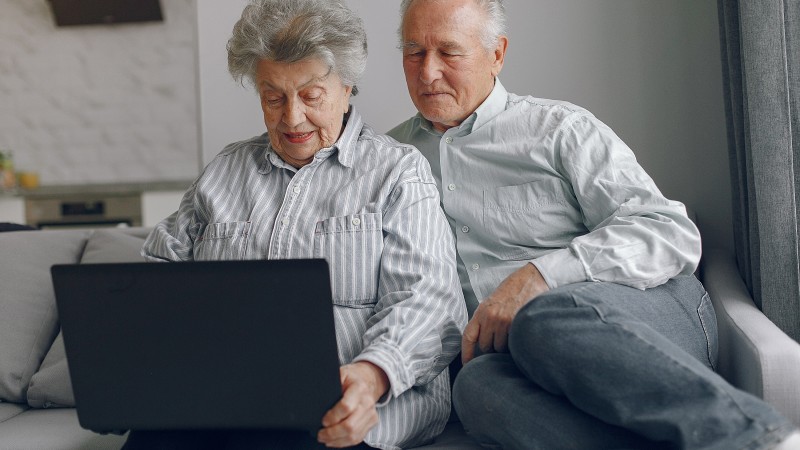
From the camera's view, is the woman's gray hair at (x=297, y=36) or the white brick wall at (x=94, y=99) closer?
the woman's gray hair at (x=297, y=36)

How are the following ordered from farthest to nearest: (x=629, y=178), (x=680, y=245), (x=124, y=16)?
(x=124, y=16), (x=629, y=178), (x=680, y=245)

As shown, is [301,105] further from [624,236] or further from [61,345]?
[61,345]

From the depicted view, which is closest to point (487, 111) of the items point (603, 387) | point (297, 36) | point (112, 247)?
point (297, 36)

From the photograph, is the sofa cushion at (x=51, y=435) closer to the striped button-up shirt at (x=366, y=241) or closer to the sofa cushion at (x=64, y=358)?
the sofa cushion at (x=64, y=358)

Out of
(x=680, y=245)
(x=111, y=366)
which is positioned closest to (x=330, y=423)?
(x=111, y=366)

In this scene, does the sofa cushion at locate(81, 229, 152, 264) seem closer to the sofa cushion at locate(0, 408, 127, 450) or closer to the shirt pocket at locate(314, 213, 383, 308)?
the sofa cushion at locate(0, 408, 127, 450)

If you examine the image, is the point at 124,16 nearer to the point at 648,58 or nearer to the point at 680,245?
the point at 648,58

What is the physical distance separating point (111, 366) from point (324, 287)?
35 centimetres

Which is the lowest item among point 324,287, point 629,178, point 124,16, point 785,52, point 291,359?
point 291,359

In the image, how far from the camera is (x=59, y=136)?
571cm

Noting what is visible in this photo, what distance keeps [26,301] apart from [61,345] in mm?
155

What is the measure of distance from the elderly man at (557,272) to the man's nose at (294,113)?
0.32 m

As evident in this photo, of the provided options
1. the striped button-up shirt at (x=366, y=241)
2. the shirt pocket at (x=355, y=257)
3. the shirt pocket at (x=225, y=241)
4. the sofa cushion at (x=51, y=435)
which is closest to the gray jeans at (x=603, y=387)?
the striped button-up shirt at (x=366, y=241)

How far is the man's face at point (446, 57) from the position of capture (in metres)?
1.79
